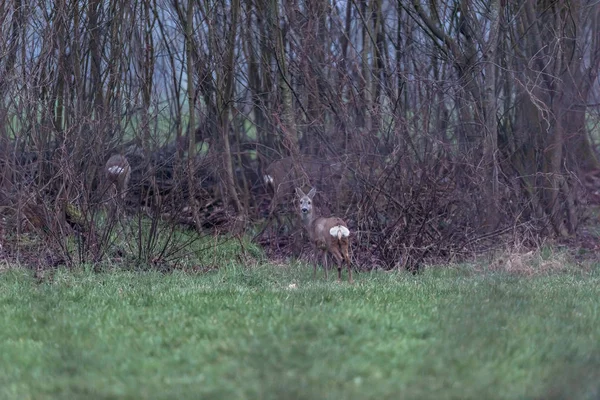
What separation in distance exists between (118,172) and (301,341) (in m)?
7.69

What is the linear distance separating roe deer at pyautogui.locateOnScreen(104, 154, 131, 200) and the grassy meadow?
289 cm

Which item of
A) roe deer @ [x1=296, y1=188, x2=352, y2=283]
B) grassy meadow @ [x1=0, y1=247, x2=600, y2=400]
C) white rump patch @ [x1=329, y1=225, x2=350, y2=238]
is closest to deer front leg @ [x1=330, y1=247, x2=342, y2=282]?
roe deer @ [x1=296, y1=188, x2=352, y2=283]

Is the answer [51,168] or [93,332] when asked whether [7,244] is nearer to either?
[51,168]

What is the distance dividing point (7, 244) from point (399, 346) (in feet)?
26.7

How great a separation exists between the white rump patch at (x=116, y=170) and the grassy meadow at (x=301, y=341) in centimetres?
325

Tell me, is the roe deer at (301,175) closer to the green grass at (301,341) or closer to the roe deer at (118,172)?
the roe deer at (118,172)

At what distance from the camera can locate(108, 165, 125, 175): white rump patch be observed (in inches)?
538

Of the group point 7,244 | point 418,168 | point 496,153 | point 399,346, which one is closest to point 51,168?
point 7,244

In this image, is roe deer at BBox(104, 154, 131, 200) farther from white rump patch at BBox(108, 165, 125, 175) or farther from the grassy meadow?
the grassy meadow

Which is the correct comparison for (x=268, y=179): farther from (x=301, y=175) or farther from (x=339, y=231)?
(x=339, y=231)

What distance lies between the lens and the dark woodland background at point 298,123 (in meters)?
13.2

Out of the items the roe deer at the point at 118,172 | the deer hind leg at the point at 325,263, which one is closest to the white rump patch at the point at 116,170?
the roe deer at the point at 118,172

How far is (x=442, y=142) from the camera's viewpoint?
1374 centimetres

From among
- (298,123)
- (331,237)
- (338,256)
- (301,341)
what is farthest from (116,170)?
(301,341)
